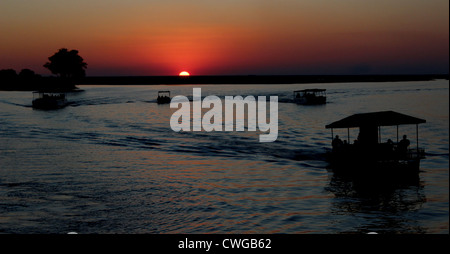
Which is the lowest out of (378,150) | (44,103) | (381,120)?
(378,150)

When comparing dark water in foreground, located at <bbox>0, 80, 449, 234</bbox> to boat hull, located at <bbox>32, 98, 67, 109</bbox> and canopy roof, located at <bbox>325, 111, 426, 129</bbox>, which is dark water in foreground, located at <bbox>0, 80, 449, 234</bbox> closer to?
canopy roof, located at <bbox>325, 111, 426, 129</bbox>

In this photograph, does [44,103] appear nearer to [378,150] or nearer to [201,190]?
[201,190]

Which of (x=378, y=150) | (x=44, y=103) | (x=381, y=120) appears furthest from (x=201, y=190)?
(x=44, y=103)

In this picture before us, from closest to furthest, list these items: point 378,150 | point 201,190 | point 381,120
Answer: point 201,190 < point 381,120 < point 378,150

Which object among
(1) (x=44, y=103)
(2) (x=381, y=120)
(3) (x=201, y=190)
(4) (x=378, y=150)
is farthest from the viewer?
(1) (x=44, y=103)

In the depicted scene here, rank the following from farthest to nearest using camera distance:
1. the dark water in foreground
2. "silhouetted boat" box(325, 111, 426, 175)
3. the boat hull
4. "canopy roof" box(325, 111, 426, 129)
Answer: the boat hull, "silhouetted boat" box(325, 111, 426, 175), "canopy roof" box(325, 111, 426, 129), the dark water in foreground

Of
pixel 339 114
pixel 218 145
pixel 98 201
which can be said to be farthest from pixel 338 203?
pixel 339 114

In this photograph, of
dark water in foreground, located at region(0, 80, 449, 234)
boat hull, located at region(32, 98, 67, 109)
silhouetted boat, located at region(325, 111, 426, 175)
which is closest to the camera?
dark water in foreground, located at region(0, 80, 449, 234)

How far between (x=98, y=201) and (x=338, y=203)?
45.2ft

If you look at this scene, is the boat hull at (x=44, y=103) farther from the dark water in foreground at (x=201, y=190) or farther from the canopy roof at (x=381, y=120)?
the canopy roof at (x=381, y=120)

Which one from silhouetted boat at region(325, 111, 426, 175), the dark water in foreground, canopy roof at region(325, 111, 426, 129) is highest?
canopy roof at region(325, 111, 426, 129)

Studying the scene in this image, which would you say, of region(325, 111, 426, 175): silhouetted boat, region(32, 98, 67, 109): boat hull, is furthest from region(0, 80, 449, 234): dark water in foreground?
region(32, 98, 67, 109): boat hull

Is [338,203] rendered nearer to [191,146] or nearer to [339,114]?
[191,146]

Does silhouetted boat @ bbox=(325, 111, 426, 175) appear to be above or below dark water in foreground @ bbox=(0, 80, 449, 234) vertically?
above
